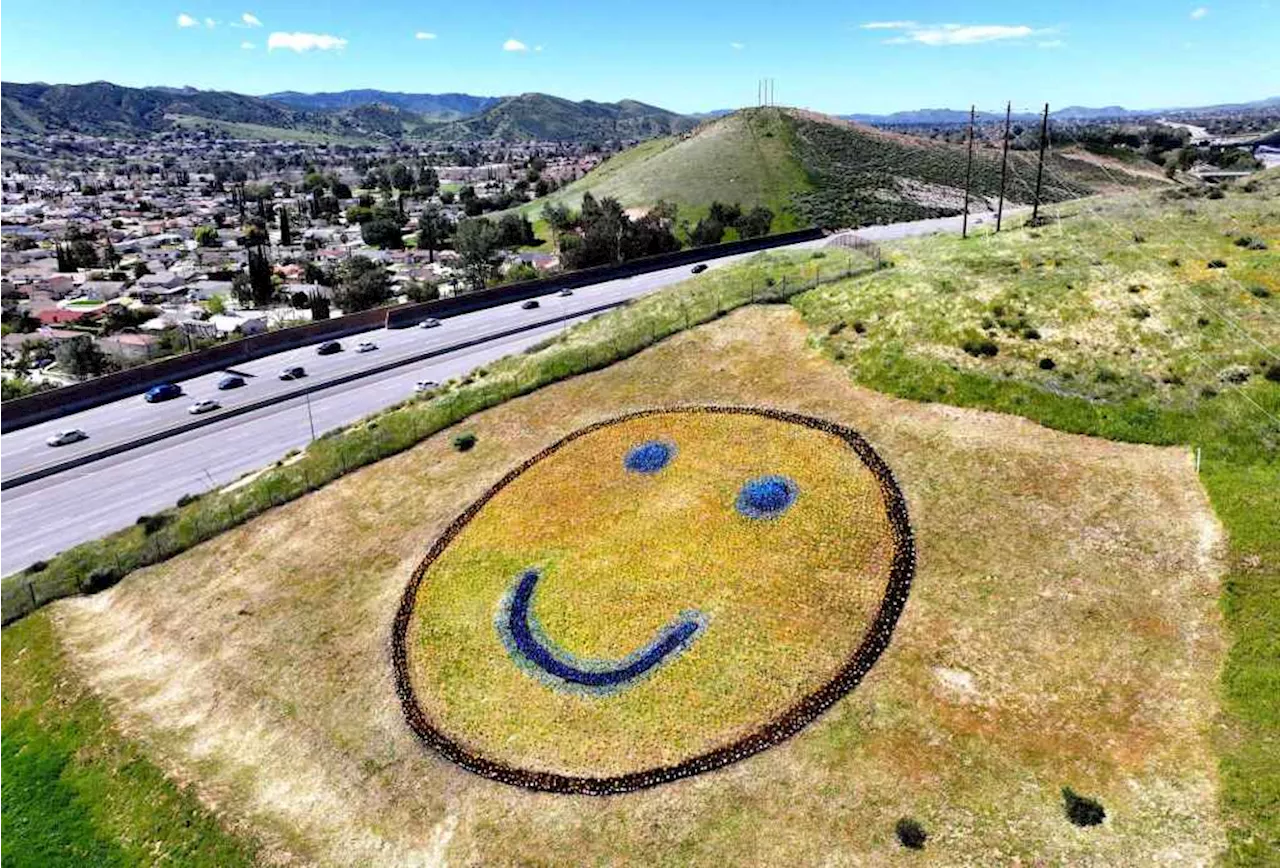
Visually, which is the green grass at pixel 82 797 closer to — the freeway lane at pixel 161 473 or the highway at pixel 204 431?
the freeway lane at pixel 161 473

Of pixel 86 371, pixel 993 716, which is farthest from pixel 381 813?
pixel 86 371

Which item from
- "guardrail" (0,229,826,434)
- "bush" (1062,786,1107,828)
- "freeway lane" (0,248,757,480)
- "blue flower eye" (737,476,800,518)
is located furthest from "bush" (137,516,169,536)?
"bush" (1062,786,1107,828)

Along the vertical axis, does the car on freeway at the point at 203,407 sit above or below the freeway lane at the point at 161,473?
above

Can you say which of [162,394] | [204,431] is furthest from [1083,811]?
[162,394]

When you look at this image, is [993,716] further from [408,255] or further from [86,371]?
[408,255]

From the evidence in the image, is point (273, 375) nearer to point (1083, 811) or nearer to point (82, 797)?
point (82, 797)

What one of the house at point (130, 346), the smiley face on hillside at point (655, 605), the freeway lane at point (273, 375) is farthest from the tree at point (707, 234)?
the smiley face on hillside at point (655, 605)
